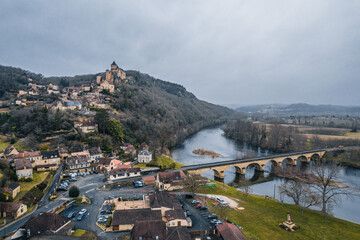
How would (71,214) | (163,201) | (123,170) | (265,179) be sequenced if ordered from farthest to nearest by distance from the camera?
(265,179)
(123,170)
(163,201)
(71,214)

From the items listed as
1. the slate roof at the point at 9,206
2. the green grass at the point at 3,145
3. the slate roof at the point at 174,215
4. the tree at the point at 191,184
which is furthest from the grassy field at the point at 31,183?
the tree at the point at 191,184

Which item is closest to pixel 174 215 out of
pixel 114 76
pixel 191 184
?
pixel 191 184

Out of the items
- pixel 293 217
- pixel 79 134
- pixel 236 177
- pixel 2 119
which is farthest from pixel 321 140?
pixel 2 119

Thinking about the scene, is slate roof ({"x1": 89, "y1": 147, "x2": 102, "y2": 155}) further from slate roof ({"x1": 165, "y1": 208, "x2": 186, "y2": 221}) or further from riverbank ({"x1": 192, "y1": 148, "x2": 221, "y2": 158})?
riverbank ({"x1": 192, "y1": 148, "x2": 221, "y2": 158})

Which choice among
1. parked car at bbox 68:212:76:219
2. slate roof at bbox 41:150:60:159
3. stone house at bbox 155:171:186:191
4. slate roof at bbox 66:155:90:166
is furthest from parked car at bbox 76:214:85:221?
slate roof at bbox 41:150:60:159

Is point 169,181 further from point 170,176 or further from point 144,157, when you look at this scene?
point 144,157
